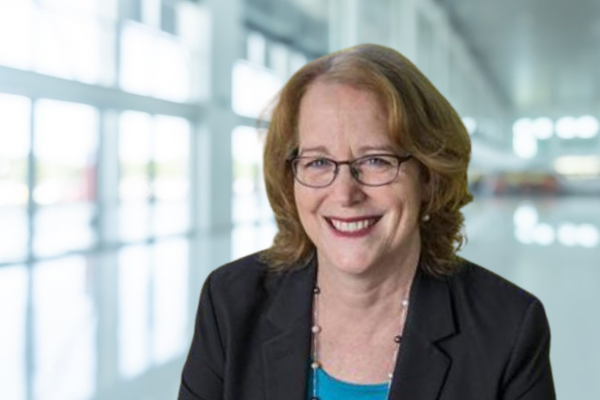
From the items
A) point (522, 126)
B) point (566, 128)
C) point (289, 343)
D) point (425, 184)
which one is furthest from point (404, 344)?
point (522, 126)

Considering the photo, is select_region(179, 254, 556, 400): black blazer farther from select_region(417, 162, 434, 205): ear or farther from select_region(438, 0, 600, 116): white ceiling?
select_region(438, 0, 600, 116): white ceiling

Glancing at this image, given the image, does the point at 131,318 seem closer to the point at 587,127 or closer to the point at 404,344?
the point at 404,344

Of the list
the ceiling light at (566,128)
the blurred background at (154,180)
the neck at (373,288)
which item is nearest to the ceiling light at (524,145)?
the ceiling light at (566,128)

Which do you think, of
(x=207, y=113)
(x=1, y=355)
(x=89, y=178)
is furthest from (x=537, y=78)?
(x=1, y=355)

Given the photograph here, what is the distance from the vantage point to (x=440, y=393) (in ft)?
4.61

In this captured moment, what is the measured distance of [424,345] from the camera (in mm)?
1448

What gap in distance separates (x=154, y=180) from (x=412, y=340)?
535 inches

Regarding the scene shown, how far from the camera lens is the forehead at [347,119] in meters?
1.39

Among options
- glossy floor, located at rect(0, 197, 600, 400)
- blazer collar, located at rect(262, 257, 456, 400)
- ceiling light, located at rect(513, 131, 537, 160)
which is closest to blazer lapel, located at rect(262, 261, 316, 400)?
blazer collar, located at rect(262, 257, 456, 400)

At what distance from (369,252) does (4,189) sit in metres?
10.5

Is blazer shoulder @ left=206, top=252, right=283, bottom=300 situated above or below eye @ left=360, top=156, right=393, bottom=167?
below

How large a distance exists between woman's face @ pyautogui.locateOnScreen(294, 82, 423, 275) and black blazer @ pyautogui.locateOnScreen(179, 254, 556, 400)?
0.17 m

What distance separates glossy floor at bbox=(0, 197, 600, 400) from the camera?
3775mm

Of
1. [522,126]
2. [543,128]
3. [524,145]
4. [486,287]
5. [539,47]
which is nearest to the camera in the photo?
[486,287]
